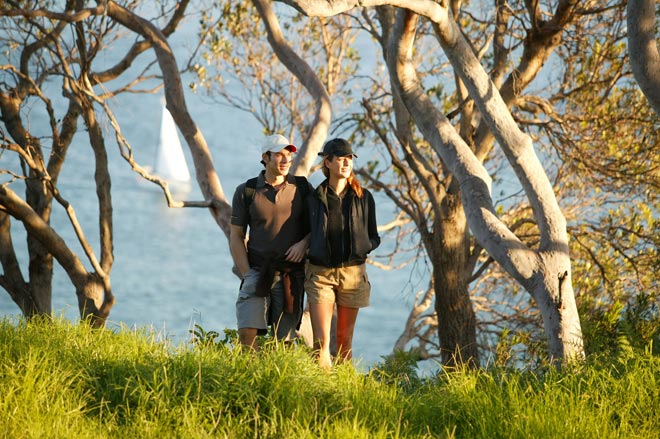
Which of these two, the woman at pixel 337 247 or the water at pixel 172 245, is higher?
the water at pixel 172 245

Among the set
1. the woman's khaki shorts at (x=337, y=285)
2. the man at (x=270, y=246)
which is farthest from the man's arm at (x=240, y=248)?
the woman's khaki shorts at (x=337, y=285)

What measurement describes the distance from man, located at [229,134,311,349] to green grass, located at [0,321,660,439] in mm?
359

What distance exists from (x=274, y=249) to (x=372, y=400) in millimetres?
1137

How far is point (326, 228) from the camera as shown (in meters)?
5.22

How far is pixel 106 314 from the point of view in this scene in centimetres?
1037

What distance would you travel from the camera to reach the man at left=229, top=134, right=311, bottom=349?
5.29 m

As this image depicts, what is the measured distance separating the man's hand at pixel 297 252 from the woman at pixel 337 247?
0.06 meters

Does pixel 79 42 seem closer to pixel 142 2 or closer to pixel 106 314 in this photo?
pixel 142 2

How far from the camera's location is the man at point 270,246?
5285mm

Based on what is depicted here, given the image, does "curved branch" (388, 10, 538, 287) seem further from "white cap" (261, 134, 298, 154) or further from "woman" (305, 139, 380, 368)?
"white cap" (261, 134, 298, 154)

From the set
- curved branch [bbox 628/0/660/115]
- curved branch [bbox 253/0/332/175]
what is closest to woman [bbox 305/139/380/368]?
curved branch [bbox 628/0/660/115]

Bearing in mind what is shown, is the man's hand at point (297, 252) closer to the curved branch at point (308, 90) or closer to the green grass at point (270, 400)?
the green grass at point (270, 400)

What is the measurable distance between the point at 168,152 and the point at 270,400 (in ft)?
45.7

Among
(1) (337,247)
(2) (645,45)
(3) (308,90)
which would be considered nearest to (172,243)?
(3) (308,90)
